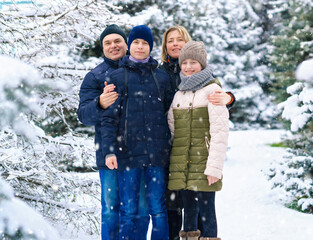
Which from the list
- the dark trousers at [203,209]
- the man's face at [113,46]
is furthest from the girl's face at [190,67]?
the dark trousers at [203,209]

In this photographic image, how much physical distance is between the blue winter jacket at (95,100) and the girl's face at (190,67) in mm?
627

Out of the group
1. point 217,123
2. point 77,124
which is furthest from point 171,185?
point 77,124

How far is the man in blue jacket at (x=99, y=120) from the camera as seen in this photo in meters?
2.98

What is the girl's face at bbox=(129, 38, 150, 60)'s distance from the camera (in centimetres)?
304

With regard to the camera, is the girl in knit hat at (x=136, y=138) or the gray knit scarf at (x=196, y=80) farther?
→ the gray knit scarf at (x=196, y=80)

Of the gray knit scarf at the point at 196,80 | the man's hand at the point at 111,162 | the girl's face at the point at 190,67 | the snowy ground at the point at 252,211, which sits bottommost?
the snowy ground at the point at 252,211

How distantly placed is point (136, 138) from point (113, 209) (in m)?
0.64

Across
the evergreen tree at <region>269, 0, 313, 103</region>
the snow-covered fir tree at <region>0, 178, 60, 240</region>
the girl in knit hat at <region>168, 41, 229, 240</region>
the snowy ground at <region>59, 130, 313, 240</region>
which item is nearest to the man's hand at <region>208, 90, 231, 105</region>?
the girl in knit hat at <region>168, 41, 229, 240</region>

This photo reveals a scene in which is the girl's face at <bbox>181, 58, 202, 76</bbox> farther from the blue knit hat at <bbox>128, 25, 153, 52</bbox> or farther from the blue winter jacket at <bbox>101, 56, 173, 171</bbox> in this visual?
the blue knit hat at <bbox>128, 25, 153, 52</bbox>

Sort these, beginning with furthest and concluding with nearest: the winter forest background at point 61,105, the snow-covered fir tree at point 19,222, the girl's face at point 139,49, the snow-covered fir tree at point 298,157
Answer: the snow-covered fir tree at point 298,157, the girl's face at point 139,49, the winter forest background at point 61,105, the snow-covered fir tree at point 19,222

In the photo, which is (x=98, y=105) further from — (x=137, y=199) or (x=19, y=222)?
(x=19, y=222)

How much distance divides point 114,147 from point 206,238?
1.04 m

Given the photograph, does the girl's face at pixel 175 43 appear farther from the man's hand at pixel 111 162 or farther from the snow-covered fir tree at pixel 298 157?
the snow-covered fir tree at pixel 298 157

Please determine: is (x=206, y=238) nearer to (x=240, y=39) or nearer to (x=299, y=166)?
(x=299, y=166)
